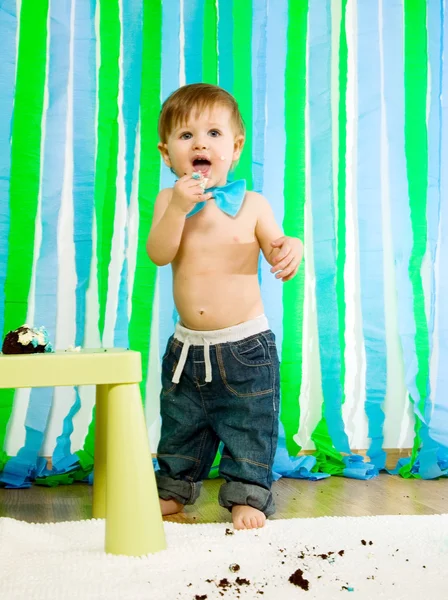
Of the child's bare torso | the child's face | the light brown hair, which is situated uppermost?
the light brown hair

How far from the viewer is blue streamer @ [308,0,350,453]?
5.60ft

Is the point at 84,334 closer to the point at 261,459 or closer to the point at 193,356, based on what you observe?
the point at 193,356

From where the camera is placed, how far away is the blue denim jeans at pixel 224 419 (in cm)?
127

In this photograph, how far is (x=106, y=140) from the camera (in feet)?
5.45

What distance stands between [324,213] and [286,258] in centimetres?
55

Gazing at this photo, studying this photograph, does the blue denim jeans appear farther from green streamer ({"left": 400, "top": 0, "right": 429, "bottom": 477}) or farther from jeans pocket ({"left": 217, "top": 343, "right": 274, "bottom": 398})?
green streamer ({"left": 400, "top": 0, "right": 429, "bottom": 477})

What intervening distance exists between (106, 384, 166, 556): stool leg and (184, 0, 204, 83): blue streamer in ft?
3.23

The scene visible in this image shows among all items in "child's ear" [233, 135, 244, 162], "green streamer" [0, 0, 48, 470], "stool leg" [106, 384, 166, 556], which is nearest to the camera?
"stool leg" [106, 384, 166, 556]

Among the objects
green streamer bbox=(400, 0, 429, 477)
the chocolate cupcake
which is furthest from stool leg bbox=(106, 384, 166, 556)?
green streamer bbox=(400, 0, 429, 477)

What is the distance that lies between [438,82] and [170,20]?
69 centimetres

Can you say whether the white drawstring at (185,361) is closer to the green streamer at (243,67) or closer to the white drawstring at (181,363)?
the white drawstring at (181,363)

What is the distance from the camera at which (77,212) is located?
164 cm

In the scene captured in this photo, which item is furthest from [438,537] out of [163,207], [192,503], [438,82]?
[438,82]

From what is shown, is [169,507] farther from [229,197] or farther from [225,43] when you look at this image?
[225,43]
